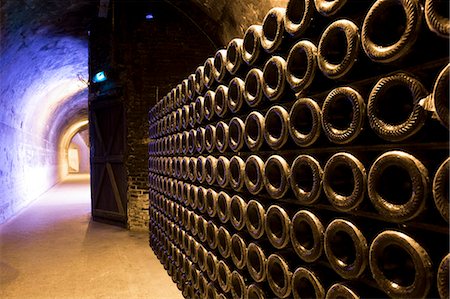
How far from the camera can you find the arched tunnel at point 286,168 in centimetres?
118

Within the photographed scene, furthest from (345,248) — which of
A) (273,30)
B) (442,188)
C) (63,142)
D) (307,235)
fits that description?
(63,142)

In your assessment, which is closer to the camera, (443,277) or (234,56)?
(443,277)

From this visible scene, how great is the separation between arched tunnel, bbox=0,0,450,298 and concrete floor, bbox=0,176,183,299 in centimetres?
3

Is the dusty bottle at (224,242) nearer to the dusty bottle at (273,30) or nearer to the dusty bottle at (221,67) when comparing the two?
the dusty bottle at (221,67)

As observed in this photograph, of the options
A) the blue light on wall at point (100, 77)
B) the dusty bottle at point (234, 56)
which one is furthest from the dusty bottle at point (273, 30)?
the blue light on wall at point (100, 77)

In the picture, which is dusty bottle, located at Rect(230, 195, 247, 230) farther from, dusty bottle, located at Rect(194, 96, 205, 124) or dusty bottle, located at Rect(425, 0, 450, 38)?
dusty bottle, located at Rect(425, 0, 450, 38)

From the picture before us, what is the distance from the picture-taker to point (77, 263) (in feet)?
16.6

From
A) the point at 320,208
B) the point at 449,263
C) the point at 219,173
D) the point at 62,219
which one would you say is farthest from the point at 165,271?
the point at 62,219

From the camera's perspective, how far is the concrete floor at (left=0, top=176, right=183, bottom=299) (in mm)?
4016

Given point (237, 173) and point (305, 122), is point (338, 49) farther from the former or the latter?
point (237, 173)

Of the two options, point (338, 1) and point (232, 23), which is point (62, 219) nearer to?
point (232, 23)

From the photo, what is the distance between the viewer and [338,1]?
148 centimetres

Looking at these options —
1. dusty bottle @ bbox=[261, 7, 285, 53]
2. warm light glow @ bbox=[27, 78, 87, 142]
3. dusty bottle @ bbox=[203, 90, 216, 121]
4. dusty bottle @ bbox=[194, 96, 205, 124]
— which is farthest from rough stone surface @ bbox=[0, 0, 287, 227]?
dusty bottle @ bbox=[261, 7, 285, 53]

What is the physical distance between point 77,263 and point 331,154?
462cm
